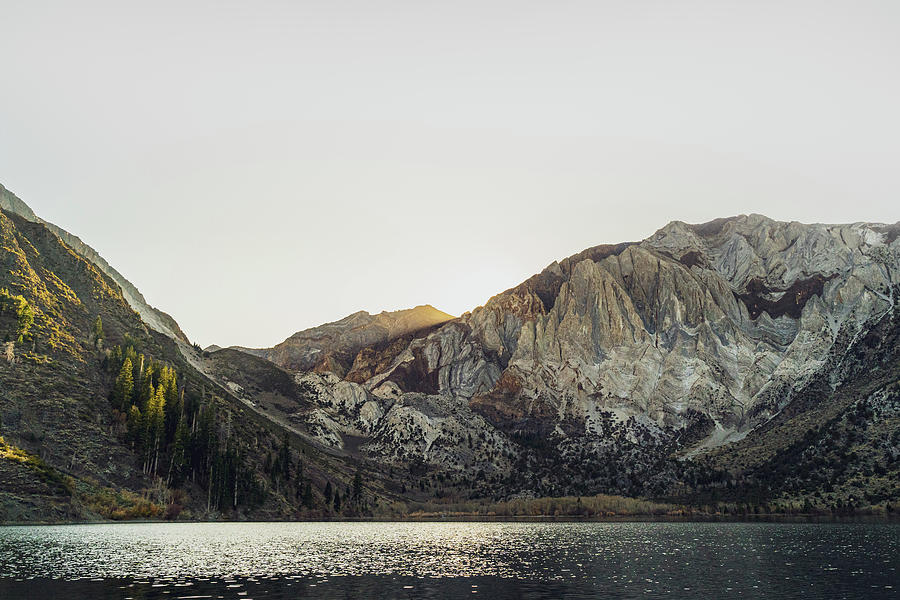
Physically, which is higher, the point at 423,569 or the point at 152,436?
the point at 152,436

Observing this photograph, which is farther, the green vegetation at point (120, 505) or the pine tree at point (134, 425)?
the pine tree at point (134, 425)

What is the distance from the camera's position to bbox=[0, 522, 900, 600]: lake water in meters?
60.0

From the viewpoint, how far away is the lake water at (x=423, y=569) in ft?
197

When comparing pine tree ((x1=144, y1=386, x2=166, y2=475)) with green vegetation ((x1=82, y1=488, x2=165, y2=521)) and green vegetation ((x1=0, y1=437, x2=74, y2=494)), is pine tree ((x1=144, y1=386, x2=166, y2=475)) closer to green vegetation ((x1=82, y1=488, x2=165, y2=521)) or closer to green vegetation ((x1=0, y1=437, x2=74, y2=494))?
green vegetation ((x1=82, y1=488, x2=165, y2=521))

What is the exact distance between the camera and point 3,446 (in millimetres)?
146875

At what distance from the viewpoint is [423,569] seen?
266ft

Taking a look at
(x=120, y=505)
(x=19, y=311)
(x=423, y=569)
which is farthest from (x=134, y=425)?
(x=423, y=569)

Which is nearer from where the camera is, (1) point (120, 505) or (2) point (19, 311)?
(1) point (120, 505)

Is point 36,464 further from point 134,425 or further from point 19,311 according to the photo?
point 19,311

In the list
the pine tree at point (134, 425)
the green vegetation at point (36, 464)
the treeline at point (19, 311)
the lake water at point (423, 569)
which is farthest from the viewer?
the pine tree at point (134, 425)

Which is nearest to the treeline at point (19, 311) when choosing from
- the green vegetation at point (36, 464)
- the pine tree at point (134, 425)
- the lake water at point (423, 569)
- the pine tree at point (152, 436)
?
the pine tree at point (134, 425)

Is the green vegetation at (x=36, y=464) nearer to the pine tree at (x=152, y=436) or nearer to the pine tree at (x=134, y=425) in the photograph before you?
the pine tree at (x=134, y=425)

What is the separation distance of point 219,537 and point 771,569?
96432mm

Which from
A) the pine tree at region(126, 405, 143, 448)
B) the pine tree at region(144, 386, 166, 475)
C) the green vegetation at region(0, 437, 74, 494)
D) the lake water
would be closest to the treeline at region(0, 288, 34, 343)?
the pine tree at region(126, 405, 143, 448)
